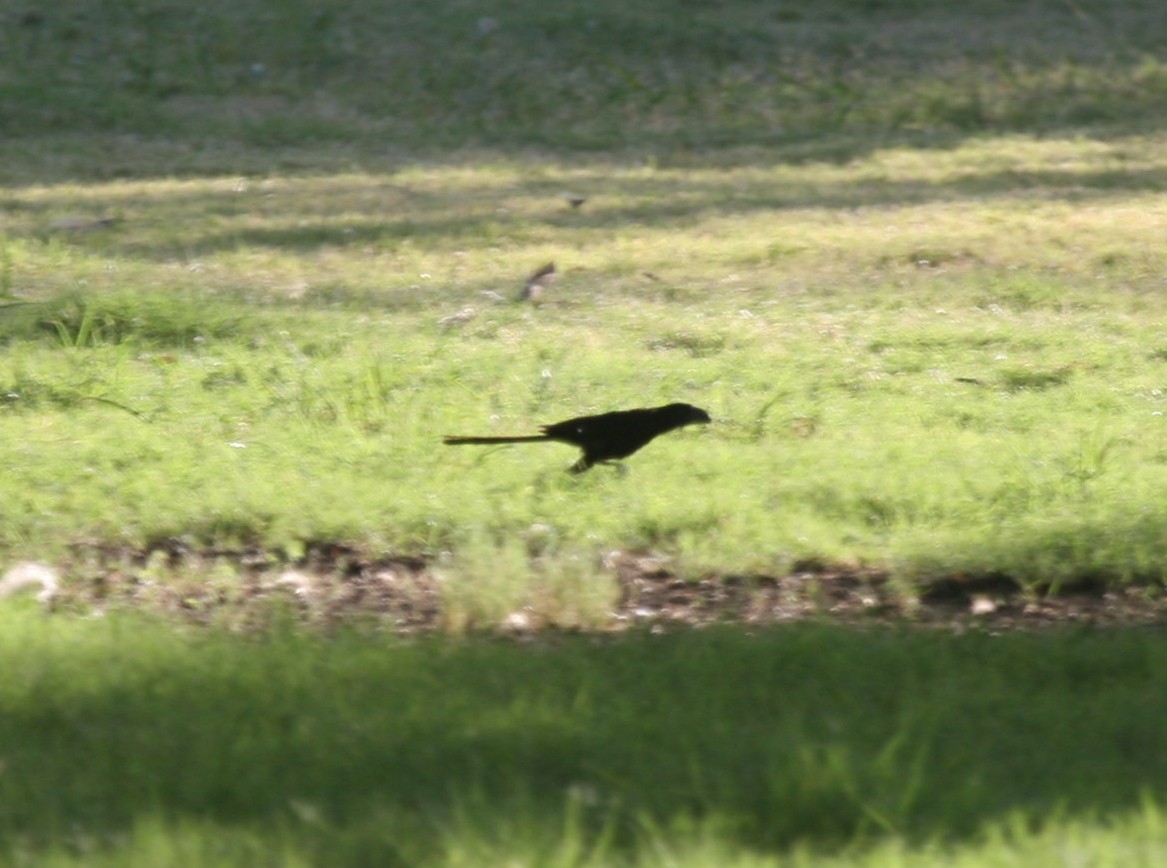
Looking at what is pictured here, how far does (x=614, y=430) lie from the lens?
6277 millimetres

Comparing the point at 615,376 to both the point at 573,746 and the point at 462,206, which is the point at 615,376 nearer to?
the point at 573,746

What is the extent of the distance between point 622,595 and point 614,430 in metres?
0.72

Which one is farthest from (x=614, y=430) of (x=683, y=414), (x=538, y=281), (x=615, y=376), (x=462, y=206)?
(x=462, y=206)

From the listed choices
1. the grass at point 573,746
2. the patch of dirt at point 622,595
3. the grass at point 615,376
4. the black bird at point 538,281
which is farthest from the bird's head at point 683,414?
the black bird at point 538,281

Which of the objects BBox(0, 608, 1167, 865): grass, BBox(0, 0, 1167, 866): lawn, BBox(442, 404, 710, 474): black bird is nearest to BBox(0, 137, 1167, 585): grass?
BBox(0, 0, 1167, 866): lawn

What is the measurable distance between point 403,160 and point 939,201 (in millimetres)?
5164

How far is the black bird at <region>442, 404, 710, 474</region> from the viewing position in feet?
20.4

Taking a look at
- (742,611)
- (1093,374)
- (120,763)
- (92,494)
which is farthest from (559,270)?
(120,763)

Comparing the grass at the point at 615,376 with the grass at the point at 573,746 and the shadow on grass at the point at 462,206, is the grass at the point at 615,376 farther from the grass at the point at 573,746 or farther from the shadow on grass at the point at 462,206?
the grass at the point at 573,746

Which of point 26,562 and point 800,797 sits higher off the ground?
point 800,797

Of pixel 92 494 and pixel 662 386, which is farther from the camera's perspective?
pixel 662 386

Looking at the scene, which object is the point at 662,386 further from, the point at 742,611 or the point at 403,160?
the point at 403,160

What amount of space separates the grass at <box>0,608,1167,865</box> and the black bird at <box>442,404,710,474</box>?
1.22 meters

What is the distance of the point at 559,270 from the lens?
11.0 metres
